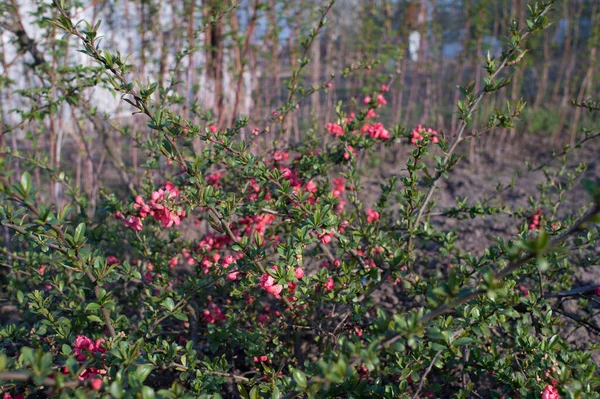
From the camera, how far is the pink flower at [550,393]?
48.4 inches

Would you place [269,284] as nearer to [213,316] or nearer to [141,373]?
[141,373]

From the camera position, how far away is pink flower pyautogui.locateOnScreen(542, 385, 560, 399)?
1229 mm

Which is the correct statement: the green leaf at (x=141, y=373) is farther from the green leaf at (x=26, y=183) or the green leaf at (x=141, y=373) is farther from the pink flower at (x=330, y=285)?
the pink flower at (x=330, y=285)

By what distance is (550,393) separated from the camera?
4.04 ft

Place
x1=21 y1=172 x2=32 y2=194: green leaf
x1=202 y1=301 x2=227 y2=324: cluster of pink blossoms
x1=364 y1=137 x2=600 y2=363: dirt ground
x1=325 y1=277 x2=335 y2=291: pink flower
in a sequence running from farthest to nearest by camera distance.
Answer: x1=364 y1=137 x2=600 y2=363: dirt ground, x1=202 y1=301 x2=227 y2=324: cluster of pink blossoms, x1=325 y1=277 x2=335 y2=291: pink flower, x1=21 y1=172 x2=32 y2=194: green leaf

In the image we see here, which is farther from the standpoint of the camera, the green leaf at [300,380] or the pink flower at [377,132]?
the pink flower at [377,132]

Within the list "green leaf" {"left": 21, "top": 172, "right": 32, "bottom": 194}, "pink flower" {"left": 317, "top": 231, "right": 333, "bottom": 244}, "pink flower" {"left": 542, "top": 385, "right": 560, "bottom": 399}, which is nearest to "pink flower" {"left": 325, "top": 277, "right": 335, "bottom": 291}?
"pink flower" {"left": 317, "top": 231, "right": 333, "bottom": 244}

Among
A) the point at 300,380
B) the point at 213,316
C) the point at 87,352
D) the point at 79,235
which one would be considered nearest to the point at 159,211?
the point at 79,235

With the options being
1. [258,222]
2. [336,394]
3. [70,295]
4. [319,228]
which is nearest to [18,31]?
[70,295]

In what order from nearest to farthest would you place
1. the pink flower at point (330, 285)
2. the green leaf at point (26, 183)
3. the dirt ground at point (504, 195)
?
the green leaf at point (26, 183), the pink flower at point (330, 285), the dirt ground at point (504, 195)

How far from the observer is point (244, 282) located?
1.46 m

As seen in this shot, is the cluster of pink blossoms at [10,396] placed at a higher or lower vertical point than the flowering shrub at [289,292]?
lower

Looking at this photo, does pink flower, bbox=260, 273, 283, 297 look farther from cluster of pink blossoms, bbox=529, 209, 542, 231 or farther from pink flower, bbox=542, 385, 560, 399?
cluster of pink blossoms, bbox=529, 209, 542, 231

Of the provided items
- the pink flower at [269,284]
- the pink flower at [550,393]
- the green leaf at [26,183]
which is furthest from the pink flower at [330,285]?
the green leaf at [26,183]
